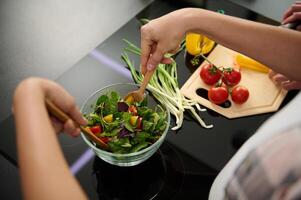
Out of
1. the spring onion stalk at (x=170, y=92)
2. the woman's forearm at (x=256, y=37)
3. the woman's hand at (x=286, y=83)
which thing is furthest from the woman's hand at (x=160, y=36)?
the woman's hand at (x=286, y=83)

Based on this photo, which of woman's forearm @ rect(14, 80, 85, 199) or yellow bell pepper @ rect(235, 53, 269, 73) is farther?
yellow bell pepper @ rect(235, 53, 269, 73)

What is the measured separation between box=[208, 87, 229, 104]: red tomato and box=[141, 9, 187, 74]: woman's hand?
0.20 m

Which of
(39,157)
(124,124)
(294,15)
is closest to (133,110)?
(124,124)

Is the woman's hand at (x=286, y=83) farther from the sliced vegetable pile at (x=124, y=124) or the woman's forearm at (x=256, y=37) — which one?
the sliced vegetable pile at (x=124, y=124)

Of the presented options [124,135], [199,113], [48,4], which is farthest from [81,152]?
[48,4]

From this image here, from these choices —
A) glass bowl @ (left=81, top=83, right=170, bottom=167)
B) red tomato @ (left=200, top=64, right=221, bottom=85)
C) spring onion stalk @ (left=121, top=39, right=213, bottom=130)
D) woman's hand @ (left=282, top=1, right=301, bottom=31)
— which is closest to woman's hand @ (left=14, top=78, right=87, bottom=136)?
glass bowl @ (left=81, top=83, right=170, bottom=167)

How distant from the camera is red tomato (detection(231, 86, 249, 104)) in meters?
1.08

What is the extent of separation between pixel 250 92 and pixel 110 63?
46 centimetres

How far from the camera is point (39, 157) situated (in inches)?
21.1

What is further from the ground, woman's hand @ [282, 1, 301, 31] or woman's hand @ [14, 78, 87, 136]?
woman's hand @ [14, 78, 87, 136]

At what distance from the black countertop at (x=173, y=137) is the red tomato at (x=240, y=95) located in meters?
0.06

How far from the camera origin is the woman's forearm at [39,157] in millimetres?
527

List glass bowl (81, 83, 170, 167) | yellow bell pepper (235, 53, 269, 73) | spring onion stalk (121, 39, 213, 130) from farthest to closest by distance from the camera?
yellow bell pepper (235, 53, 269, 73) → spring onion stalk (121, 39, 213, 130) → glass bowl (81, 83, 170, 167)

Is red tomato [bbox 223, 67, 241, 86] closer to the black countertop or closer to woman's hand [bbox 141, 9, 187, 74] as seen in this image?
the black countertop
